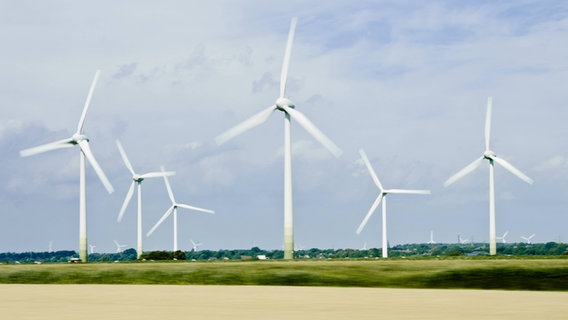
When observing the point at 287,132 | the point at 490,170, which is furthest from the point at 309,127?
the point at 490,170

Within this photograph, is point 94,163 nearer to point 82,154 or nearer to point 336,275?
point 82,154

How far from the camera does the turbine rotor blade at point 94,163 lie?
A: 86.5 meters

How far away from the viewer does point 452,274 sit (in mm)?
48531

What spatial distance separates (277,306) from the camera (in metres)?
30.7

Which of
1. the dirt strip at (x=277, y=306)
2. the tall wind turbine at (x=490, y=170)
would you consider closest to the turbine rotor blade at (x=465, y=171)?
the tall wind turbine at (x=490, y=170)

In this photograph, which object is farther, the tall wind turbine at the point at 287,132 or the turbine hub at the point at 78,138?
the turbine hub at the point at 78,138

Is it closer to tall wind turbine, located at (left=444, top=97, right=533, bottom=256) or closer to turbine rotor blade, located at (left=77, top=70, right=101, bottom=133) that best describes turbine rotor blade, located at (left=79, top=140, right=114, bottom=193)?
turbine rotor blade, located at (left=77, top=70, right=101, bottom=133)

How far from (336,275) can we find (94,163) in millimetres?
49547

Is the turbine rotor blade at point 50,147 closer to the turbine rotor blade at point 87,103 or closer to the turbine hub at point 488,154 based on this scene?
the turbine rotor blade at point 87,103

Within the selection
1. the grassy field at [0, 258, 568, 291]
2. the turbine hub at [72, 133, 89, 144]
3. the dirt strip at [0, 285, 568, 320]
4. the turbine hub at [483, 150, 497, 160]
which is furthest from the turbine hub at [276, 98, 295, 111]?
the dirt strip at [0, 285, 568, 320]

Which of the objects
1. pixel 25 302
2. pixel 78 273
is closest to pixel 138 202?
pixel 78 273

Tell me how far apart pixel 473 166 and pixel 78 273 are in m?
67.8

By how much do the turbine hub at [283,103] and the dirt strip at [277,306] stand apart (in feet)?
163

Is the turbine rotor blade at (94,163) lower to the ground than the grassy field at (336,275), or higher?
higher
